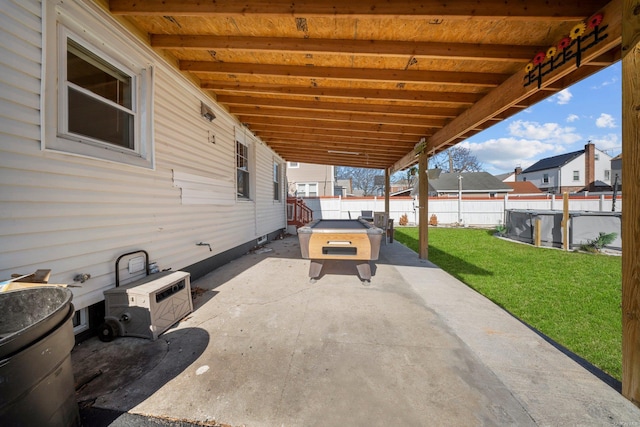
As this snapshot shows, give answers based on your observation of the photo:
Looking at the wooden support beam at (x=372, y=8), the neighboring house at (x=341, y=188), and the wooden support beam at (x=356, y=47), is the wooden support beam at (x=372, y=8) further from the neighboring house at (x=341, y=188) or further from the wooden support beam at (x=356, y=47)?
the neighboring house at (x=341, y=188)

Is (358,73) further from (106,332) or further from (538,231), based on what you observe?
(538,231)

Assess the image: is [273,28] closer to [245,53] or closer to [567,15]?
[245,53]

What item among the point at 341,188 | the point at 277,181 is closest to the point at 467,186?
the point at 341,188

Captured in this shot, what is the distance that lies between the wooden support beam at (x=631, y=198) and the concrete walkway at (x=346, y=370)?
26cm

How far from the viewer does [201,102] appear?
4.39 metres

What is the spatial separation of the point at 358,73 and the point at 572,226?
889 centimetres

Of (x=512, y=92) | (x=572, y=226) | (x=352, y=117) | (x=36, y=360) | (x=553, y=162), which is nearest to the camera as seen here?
(x=36, y=360)

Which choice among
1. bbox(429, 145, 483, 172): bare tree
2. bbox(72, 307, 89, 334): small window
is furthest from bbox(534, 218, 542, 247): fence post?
bbox(429, 145, 483, 172): bare tree

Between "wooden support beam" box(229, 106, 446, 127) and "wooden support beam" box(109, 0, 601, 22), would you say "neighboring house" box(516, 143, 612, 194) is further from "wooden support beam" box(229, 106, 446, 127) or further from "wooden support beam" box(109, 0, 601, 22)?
"wooden support beam" box(109, 0, 601, 22)

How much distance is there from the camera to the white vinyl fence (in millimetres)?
13906

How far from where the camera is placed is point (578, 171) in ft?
104

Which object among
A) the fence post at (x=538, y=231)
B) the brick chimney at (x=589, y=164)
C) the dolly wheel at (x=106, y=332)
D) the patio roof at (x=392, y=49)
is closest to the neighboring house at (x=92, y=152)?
the dolly wheel at (x=106, y=332)

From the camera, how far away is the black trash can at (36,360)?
1025 millimetres

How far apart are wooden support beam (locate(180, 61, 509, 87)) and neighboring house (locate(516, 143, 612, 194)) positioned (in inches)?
1525
